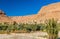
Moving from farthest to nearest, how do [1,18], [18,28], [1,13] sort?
[1,13] < [1,18] < [18,28]

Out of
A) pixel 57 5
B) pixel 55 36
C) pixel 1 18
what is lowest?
pixel 55 36

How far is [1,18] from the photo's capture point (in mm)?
87938

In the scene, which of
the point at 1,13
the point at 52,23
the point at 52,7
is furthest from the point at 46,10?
the point at 52,23

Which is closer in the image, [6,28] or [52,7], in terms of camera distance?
[6,28]

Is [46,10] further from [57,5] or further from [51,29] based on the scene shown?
[51,29]

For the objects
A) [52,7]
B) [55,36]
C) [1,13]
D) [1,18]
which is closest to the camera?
[55,36]

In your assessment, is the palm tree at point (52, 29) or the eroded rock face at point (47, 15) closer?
the palm tree at point (52, 29)

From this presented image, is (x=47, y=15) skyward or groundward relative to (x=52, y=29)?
skyward

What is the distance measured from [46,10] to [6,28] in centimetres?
5916

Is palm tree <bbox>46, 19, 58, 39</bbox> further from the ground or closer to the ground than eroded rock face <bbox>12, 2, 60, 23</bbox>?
closer to the ground

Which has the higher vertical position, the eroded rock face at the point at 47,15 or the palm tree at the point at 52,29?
the eroded rock face at the point at 47,15

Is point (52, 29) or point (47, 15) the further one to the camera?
point (47, 15)

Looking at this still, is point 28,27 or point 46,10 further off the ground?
point 46,10

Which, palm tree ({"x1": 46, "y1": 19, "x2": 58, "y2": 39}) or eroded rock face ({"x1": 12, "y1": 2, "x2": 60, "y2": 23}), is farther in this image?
eroded rock face ({"x1": 12, "y1": 2, "x2": 60, "y2": 23})
